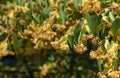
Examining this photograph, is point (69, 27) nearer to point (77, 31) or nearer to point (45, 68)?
point (77, 31)

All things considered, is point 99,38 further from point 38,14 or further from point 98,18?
point 38,14

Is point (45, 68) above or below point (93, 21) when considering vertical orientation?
above

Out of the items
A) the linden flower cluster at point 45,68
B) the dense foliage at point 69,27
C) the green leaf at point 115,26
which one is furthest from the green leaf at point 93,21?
the linden flower cluster at point 45,68

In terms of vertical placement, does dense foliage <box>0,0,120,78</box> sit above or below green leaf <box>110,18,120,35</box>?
above

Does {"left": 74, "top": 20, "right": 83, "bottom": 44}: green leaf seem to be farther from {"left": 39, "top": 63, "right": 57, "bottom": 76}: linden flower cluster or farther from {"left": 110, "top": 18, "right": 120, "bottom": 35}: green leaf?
{"left": 39, "top": 63, "right": 57, "bottom": 76}: linden flower cluster

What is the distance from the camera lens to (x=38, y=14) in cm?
251

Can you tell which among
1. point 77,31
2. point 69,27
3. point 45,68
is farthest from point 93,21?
point 45,68

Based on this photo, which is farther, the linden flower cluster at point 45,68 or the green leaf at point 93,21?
the linden flower cluster at point 45,68

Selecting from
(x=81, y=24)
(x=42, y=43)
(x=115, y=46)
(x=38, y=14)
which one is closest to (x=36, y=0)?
(x=38, y=14)

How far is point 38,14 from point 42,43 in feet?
0.62

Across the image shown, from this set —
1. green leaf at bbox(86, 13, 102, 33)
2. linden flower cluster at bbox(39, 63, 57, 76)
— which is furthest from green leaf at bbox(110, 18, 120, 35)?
linden flower cluster at bbox(39, 63, 57, 76)

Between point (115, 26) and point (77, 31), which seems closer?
point (115, 26)

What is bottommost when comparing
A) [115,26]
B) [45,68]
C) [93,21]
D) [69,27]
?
[115,26]

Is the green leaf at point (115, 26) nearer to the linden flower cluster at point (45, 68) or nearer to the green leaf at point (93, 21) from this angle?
the green leaf at point (93, 21)
